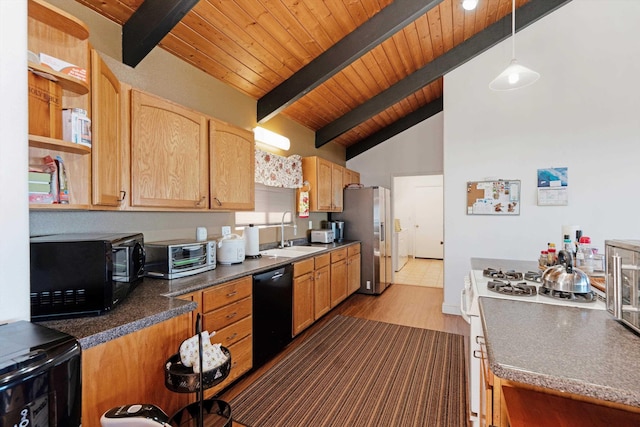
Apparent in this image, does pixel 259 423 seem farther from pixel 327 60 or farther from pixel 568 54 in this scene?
pixel 568 54

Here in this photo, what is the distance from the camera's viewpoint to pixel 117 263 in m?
1.46

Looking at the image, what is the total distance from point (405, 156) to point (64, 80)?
4743mm

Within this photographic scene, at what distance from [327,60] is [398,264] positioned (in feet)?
15.6

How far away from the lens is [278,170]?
3.60 meters

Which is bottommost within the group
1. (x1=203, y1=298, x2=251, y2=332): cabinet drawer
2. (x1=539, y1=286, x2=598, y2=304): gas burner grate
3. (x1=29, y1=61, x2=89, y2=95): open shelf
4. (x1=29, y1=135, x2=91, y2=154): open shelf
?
(x1=203, y1=298, x2=251, y2=332): cabinet drawer

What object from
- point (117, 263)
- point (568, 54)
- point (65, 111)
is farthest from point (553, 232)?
point (65, 111)

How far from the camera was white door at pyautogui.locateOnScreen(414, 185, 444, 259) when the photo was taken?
313 inches

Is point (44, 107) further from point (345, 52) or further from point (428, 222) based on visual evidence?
point (428, 222)

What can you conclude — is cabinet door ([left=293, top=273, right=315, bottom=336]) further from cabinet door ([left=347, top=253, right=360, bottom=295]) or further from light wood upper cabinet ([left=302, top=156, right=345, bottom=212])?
light wood upper cabinet ([left=302, top=156, right=345, bottom=212])

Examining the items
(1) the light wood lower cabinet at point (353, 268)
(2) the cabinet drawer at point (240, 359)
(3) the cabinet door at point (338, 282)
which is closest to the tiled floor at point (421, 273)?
(1) the light wood lower cabinet at point (353, 268)

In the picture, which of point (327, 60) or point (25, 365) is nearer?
point (25, 365)

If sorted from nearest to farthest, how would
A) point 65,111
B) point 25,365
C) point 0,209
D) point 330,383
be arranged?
point 25,365 → point 0,209 → point 65,111 → point 330,383

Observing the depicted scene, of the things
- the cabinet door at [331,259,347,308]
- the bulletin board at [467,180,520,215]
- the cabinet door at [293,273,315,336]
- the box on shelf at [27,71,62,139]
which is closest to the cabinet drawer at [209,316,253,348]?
the cabinet door at [293,273,315,336]

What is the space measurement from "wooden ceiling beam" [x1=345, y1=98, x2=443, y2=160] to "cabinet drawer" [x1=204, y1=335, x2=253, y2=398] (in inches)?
165
